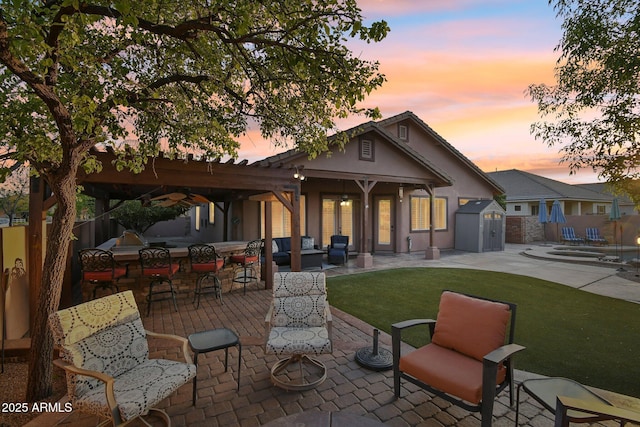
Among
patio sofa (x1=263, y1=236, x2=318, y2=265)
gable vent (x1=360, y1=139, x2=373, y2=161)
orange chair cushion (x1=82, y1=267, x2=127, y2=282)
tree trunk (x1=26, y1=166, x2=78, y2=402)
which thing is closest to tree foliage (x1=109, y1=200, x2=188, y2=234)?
patio sofa (x1=263, y1=236, x2=318, y2=265)

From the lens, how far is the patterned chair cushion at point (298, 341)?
316cm

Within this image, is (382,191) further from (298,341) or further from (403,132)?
(298,341)

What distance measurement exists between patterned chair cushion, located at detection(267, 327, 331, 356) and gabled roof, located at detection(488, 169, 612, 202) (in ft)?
78.0

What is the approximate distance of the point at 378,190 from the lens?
44.4ft

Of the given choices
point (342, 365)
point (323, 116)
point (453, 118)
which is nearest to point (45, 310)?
point (342, 365)

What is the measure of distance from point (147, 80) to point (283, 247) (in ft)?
22.5

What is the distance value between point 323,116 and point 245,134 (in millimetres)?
1597

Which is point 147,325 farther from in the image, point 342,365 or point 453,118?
point 453,118

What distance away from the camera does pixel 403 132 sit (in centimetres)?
1416

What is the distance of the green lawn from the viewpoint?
369 centimetres

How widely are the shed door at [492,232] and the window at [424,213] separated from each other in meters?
1.85

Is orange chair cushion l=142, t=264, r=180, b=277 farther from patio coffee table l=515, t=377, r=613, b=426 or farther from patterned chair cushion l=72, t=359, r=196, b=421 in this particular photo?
patio coffee table l=515, t=377, r=613, b=426

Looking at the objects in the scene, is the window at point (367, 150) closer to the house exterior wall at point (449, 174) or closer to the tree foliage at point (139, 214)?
the house exterior wall at point (449, 174)

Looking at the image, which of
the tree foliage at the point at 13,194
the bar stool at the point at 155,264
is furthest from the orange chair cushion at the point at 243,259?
the tree foliage at the point at 13,194
